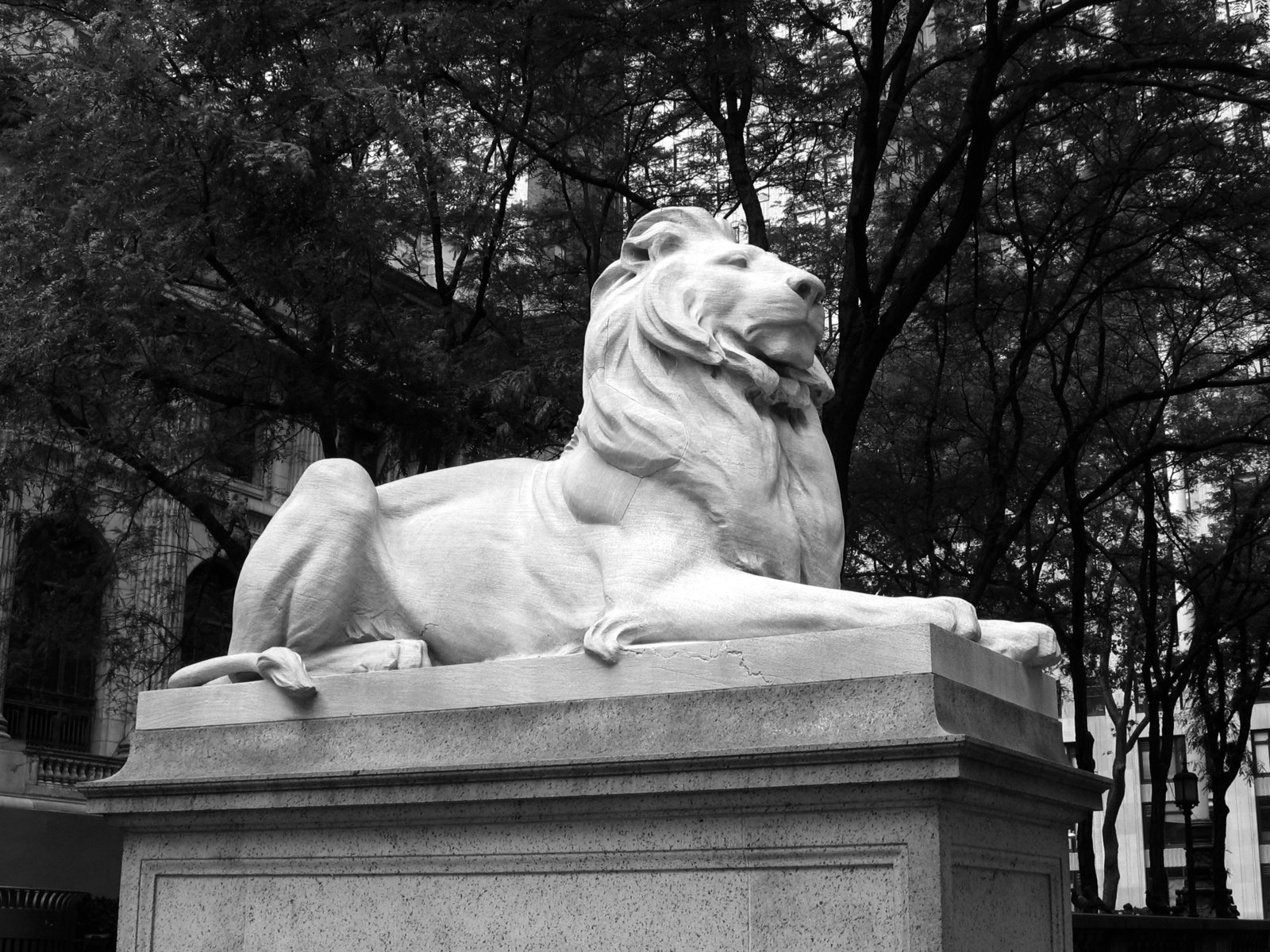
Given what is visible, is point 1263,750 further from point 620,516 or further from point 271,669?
point 271,669

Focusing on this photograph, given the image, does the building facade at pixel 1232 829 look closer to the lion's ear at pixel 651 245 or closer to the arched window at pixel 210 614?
the arched window at pixel 210 614

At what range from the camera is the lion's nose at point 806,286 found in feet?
18.4

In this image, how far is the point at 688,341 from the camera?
216 inches

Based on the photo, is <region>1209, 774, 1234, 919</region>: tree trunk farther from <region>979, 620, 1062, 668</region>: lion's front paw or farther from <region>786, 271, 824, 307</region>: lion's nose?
<region>786, 271, 824, 307</region>: lion's nose

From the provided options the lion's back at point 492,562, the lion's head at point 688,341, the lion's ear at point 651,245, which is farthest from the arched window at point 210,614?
the lion's head at point 688,341

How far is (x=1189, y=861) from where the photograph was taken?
23250 millimetres

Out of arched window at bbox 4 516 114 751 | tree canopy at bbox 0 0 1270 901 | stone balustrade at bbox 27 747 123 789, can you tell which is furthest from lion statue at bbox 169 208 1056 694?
stone balustrade at bbox 27 747 123 789

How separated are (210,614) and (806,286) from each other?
55.2 ft

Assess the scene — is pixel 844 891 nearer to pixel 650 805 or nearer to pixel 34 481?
pixel 650 805

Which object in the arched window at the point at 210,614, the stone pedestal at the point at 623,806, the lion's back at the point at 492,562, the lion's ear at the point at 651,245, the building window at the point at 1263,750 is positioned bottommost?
the stone pedestal at the point at 623,806

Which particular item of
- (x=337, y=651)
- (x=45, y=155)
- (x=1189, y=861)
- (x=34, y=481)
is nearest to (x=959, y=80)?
(x=45, y=155)

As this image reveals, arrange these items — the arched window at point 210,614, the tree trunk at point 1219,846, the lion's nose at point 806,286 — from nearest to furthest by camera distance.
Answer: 1. the lion's nose at point 806,286
2. the arched window at point 210,614
3. the tree trunk at point 1219,846

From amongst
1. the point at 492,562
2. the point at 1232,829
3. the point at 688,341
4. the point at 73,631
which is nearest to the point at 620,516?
the point at 492,562

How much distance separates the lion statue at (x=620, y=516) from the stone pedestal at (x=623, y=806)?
0.25 metres
